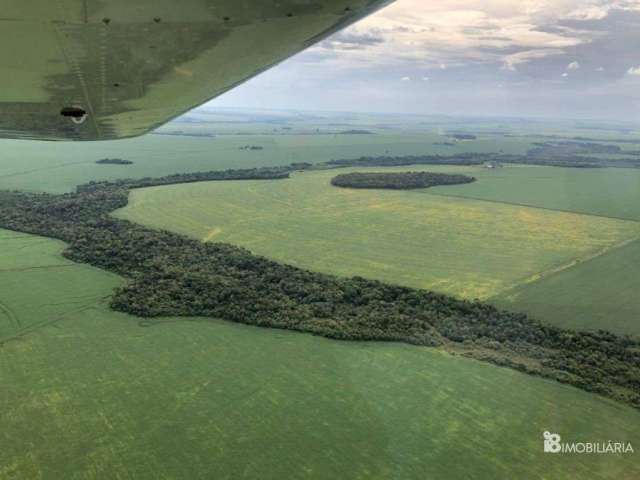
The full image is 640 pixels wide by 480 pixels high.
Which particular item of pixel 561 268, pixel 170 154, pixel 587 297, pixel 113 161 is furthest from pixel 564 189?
pixel 113 161

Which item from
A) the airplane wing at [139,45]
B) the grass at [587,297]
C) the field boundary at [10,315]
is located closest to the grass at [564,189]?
the grass at [587,297]

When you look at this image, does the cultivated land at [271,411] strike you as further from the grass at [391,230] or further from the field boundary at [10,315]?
the grass at [391,230]

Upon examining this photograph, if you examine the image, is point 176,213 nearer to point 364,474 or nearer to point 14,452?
point 14,452

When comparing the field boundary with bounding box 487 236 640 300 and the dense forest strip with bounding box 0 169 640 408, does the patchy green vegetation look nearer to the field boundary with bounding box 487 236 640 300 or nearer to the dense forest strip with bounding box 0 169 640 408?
the dense forest strip with bounding box 0 169 640 408

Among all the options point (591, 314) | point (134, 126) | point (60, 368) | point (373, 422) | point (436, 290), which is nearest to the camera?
point (134, 126)

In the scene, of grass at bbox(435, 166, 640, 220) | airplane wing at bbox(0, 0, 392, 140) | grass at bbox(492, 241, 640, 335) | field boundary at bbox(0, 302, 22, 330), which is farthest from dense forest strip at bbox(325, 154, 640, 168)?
airplane wing at bbox(0, 0, 392, 140)

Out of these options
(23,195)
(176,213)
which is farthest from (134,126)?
(23,195)

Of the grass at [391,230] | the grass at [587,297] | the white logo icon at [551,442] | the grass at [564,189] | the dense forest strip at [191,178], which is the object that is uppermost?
the dense forest strip at [191,178]
